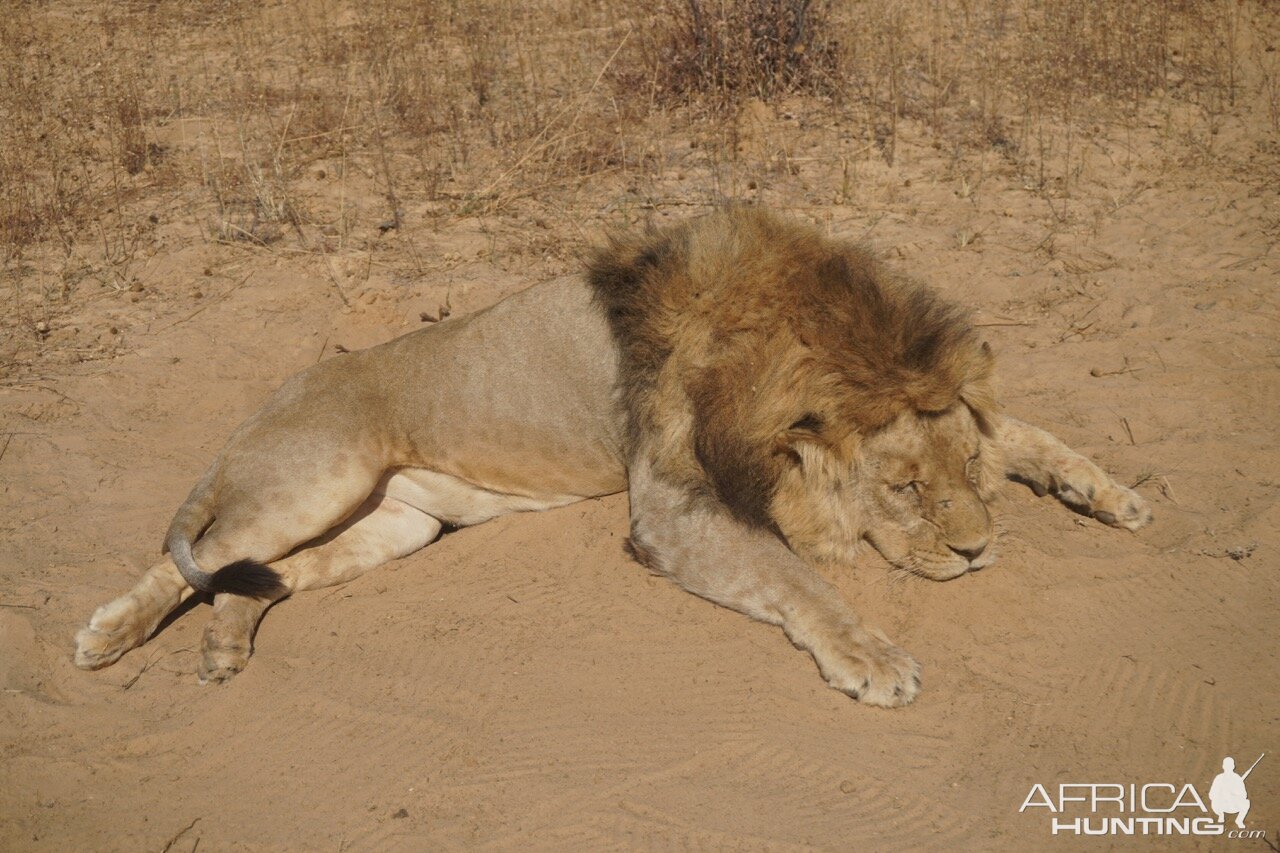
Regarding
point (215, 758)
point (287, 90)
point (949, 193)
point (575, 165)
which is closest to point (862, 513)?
point (215, 758)

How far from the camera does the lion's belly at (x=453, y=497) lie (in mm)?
4535

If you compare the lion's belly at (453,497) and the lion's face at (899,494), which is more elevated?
the lion's face at (899,494)

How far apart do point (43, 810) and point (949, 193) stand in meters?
5.69

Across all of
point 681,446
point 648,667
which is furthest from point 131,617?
point 681,446

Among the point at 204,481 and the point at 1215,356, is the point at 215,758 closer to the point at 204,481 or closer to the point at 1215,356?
the point at 204,481

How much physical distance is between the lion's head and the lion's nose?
0.01m

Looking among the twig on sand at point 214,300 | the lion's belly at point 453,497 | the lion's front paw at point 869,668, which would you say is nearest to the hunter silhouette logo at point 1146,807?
the lion's front paw at point 869,668

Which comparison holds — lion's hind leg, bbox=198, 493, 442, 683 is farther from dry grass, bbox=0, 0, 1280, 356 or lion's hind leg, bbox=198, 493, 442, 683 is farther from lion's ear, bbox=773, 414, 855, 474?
dry grass, bbox=0, 0, 1280, 356

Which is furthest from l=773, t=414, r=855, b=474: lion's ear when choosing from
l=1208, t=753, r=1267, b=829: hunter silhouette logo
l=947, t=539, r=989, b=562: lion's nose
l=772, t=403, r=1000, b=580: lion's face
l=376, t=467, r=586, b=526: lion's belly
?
l=1208, t=753, r=1267, b=829: hunter silhouette logo

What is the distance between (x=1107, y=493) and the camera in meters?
3.99

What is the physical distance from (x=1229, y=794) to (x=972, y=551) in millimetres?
953

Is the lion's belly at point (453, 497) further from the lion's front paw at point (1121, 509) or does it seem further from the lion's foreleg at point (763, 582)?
the lion's front paw at point (1121, 509)

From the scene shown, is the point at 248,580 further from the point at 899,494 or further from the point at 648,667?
the point at 899,494

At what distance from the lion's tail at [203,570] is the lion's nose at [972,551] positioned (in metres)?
2.44
